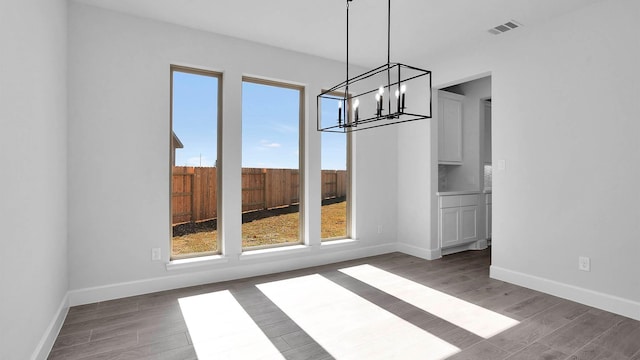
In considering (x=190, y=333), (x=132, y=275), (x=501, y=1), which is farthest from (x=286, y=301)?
(x=501, y=1)

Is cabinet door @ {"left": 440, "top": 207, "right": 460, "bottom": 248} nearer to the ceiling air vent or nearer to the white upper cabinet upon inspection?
the white upper cabinet

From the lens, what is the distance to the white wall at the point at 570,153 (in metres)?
2.76

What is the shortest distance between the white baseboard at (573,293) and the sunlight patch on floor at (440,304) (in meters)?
0.93

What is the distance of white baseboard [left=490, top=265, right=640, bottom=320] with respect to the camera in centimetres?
272

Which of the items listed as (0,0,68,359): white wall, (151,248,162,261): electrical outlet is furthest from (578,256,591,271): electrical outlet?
(0,0,68,359): white wall

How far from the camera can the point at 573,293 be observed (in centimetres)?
306

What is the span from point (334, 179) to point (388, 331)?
96.7 inches

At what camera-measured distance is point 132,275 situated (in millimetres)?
3186

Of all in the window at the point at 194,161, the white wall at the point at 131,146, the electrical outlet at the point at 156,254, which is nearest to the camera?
the white wall at the point at 131,146

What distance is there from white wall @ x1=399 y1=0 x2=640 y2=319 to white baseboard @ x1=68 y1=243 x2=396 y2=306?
71.9 inches

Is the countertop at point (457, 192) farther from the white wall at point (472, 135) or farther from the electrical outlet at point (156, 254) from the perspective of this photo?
the electrical outlet at point (156, 254)

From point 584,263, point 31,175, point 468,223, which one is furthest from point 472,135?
point 31,175

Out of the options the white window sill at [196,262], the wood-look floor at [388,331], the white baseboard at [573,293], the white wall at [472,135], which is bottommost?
the wood-look floor at [388,331]

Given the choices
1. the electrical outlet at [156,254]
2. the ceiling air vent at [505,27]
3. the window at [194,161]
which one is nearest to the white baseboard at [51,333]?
the electrical outlet at [156,254]
